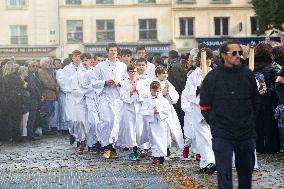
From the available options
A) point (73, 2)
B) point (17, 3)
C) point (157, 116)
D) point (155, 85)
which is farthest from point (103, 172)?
point (17, 3)

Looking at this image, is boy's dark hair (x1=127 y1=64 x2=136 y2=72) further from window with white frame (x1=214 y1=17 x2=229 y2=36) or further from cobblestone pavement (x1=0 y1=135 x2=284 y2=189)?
window with white frame (x1=214 y1=17 x2=229 y2=36)

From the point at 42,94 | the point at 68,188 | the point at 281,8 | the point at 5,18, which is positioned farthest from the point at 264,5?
the point at 68,188

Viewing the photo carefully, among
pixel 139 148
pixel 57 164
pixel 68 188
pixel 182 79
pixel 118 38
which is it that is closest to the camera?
pixel 68 188

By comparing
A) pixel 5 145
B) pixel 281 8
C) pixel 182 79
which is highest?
pixel 281 8

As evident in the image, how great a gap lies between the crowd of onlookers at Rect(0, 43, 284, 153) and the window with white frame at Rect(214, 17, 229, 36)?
107ft

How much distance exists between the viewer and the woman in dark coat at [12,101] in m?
18.9

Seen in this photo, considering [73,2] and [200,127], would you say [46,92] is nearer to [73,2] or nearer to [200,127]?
[200,127]

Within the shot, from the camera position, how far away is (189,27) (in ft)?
180

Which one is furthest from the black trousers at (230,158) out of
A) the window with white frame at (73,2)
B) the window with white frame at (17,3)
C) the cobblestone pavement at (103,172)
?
the window with white frame at (17,3)

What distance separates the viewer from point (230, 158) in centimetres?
828

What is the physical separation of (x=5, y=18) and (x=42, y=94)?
3508 cm

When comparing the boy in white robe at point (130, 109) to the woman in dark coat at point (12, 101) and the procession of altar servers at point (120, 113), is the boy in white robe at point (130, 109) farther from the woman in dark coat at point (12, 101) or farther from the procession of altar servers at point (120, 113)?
the woman in dark coat at point (12, 101)

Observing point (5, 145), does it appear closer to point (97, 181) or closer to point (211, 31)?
point (97, 181)

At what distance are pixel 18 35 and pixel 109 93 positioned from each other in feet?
134
